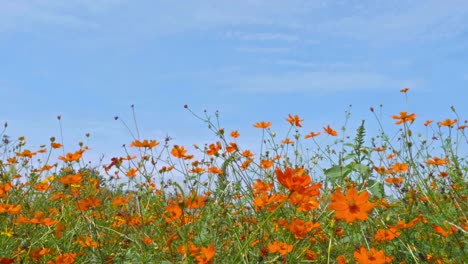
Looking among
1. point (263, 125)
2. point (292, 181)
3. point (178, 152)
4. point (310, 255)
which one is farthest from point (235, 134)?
point (292, 181)

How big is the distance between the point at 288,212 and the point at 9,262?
1519mm

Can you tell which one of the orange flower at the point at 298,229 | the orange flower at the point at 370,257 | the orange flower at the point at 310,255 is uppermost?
the orange flower at the point at 298,229

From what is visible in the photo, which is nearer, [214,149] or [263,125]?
[214,149]

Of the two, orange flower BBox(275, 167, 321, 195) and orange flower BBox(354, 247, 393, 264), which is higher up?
orange flower BBox(275, 167, 321, 195)

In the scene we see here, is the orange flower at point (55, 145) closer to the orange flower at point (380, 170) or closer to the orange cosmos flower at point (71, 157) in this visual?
the orange cosmos flower at point (71, 157)

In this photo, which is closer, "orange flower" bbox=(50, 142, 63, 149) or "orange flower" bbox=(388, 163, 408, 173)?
"orange flower" bbox=(388, 163, 408, 173)

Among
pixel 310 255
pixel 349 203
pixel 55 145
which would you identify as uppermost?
pixel 55 145

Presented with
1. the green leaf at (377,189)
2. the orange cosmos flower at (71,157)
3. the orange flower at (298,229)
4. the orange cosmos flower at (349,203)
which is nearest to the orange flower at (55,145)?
the orange cosmos flower at (71,157)

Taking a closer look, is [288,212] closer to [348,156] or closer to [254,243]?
[348,156]

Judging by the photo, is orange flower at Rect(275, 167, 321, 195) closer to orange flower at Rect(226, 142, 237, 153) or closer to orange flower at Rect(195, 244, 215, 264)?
orange flower at Rect(195, 244, 215, 264)

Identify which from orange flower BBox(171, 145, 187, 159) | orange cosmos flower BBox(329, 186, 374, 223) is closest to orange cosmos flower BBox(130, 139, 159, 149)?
orange flower BBox(171, 145, 187, 159)

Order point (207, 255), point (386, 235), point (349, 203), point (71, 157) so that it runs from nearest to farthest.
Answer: point (349, 203)
point (207, 255)
point (386, 235)
point (71, 157)

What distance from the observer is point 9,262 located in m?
1.99

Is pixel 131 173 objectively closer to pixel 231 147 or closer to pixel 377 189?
pixel 231 147
